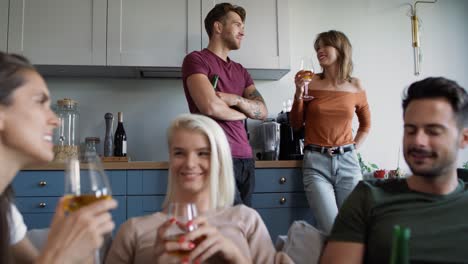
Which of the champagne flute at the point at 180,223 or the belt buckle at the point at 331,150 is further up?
the belt buckle at the point at 331,150

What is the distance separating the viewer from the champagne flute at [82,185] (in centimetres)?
89

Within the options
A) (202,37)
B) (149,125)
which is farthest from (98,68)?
(202,37)

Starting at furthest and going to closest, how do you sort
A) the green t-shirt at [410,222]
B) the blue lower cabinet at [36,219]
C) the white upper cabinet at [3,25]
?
the white upper cabinet at [3,25]
the blue lower cabinet at [36,219]
the green t-shirt at [410,222]

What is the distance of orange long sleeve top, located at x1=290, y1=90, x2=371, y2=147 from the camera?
259cm

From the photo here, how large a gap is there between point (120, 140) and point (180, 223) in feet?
7.75

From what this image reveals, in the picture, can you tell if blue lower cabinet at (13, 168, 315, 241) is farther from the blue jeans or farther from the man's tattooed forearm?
the man's tattooed forearm

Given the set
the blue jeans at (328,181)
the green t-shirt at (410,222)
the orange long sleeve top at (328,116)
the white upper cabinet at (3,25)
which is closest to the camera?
the green t-shirt at (410,222)

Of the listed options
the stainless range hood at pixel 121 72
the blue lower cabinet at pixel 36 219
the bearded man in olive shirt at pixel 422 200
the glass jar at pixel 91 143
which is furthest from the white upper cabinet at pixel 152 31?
the bearded man in olive shirt at pixel 422 200

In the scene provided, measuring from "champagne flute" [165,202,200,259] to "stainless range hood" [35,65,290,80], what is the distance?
7.73 feet

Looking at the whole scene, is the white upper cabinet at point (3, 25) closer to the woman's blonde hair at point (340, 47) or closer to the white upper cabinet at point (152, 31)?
the white upper cabinet at point (152, 31)

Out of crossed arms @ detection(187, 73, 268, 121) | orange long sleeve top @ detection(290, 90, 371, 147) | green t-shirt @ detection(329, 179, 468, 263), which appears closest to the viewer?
green t-shirt @ detection(329, 179, 468, 263)

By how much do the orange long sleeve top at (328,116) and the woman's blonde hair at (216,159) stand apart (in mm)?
1223

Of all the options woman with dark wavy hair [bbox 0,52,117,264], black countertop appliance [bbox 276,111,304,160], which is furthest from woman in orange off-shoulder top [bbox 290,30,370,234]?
woman with dark wavy hair [bbox 0,52,117,264]

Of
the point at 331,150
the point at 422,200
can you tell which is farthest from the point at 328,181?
the point at 422,200
